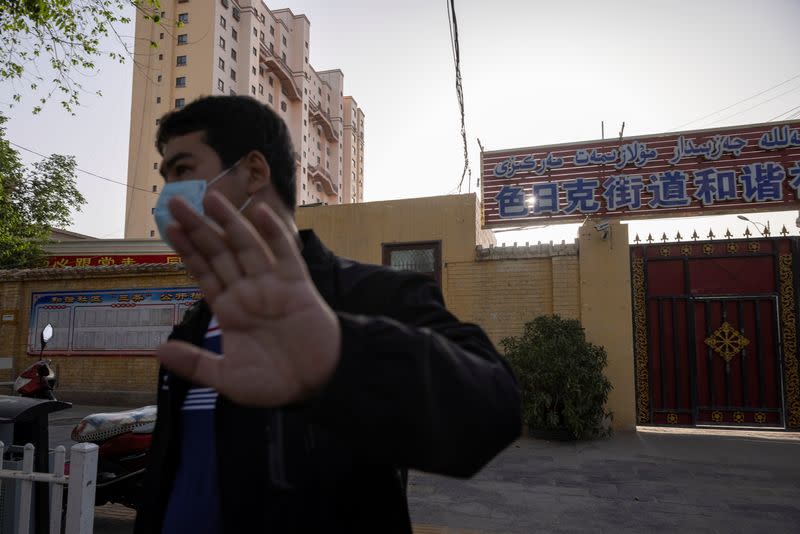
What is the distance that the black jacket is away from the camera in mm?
678

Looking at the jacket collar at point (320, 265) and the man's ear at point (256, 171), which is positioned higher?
the man's ear at point (256, 171)

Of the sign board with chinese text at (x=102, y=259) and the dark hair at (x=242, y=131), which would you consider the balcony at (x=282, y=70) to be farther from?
the dark hair at (x=242, y=131)

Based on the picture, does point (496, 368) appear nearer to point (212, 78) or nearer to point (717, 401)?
point (717, 401)

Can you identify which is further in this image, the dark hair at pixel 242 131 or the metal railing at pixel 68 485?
the metal railing at pixel 68 485

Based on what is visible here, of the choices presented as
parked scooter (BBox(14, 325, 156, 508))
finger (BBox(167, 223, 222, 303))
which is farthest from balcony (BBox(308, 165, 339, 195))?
finger (BBox(167, 223, 222, 303))

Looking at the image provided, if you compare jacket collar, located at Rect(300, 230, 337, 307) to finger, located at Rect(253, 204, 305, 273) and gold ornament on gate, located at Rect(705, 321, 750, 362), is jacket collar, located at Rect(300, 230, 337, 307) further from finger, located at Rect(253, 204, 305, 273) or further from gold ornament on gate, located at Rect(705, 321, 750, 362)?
gold ornament on gate, located at Rect(705, 321, 750, 362)

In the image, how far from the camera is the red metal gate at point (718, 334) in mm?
7844

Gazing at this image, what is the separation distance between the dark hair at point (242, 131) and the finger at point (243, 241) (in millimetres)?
546

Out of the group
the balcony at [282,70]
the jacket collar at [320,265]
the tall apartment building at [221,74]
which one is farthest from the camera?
the balcony at [282,70]

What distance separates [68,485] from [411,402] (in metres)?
2.54

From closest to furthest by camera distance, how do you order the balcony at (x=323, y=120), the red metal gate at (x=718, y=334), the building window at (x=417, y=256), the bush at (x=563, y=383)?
the bush at (x=563, y=383) → the red metal gate at (x=718, y=334) → the building window at (x=417, y=256) → the balcony at (x=323, y=120)

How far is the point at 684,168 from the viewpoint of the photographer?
8.77m

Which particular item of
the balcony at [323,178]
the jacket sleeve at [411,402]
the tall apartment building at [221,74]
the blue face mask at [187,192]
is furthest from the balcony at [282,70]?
the jacket sleeve at [411,402]

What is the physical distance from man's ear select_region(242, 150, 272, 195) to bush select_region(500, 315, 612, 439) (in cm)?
675
